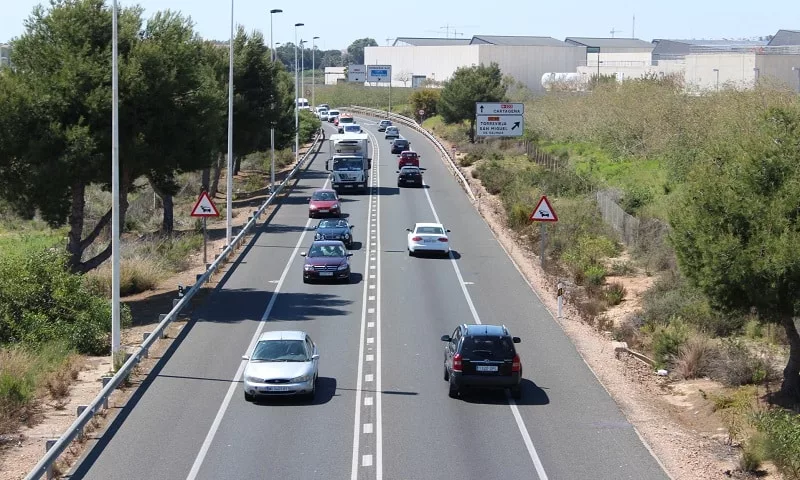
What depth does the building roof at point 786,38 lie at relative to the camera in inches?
4287

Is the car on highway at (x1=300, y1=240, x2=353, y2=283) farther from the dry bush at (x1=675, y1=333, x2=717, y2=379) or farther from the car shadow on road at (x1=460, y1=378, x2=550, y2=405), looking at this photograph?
the dry bush at (x1=675, y1=333, x2=717, y2=379)

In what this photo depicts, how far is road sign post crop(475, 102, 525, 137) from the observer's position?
201ft

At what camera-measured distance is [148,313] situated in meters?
31.5

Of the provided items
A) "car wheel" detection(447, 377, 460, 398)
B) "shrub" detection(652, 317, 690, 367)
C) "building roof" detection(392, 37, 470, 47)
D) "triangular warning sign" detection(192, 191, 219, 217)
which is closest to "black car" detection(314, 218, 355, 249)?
"triangular warning sign" detection(192, 191, 219, 217)

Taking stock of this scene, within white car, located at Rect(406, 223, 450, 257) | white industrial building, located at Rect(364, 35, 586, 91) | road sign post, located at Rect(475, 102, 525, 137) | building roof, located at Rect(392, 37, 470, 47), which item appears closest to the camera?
white car, located at Rect(406, 223, 450, 257)

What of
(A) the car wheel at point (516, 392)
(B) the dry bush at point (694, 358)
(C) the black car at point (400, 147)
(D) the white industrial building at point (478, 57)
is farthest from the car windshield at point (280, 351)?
(D) the white industrial building at point (478, 57)

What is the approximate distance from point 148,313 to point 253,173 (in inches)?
1960

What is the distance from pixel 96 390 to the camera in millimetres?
22219

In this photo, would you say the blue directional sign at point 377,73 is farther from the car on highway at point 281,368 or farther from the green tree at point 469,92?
the car on highway at point 281,368

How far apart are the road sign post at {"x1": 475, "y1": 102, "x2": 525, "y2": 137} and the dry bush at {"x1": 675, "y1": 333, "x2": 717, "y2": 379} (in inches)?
1449

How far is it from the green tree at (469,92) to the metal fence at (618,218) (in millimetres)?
35492

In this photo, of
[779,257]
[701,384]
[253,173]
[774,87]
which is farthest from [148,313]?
[253,173]

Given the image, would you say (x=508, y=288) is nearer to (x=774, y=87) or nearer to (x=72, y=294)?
(x=72, y=294)

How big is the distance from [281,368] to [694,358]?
10060mm
